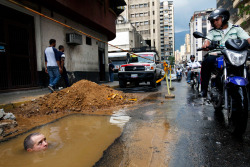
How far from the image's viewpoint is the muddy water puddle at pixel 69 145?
203cm

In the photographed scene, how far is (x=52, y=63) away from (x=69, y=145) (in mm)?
4670

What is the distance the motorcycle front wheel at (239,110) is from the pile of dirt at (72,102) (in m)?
3.18

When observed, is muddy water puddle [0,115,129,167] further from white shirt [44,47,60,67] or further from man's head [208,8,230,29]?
white shirt [44,47,60,67]

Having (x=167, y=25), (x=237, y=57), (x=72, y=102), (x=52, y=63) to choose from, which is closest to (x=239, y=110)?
(x=237, y=57)

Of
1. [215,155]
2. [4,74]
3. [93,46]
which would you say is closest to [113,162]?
[215,155]

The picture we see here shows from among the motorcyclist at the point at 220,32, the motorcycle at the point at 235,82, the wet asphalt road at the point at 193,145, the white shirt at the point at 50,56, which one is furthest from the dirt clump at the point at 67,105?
the motorcycle at the point at 235,82

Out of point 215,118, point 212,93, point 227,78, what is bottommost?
point 215,118

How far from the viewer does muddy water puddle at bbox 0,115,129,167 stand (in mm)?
2029

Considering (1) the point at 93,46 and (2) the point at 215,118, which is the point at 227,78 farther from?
(1) the point at 93,46

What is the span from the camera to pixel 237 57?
284 centimetres

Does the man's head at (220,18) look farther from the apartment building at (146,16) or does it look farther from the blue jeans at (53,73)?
the apartment building at (146,16)

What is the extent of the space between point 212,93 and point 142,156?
2.34 m

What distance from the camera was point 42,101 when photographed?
4949 millimetres

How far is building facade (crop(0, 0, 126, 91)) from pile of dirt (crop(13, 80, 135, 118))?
10.4ft
